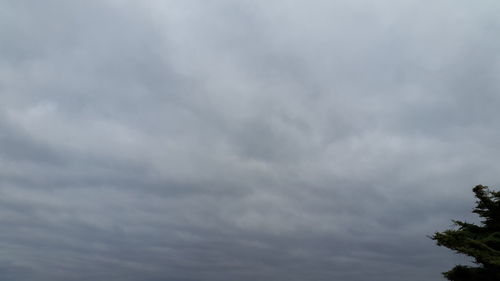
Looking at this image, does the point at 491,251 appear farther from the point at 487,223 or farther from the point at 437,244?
the point at 487,223

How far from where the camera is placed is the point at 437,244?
4103cm

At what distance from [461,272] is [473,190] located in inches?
311

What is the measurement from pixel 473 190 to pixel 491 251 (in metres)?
7.23

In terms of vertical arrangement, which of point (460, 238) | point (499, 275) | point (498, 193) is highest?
point (498, 193)

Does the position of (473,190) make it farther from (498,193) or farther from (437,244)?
(437,244)

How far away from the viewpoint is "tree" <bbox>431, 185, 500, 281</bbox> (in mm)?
38781

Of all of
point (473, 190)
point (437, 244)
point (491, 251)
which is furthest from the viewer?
point (473, 190)

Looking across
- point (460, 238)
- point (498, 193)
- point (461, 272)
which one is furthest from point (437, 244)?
point (498, 193)

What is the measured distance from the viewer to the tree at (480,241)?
127 feet

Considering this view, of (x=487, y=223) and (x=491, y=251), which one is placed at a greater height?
(x=487, y=223)

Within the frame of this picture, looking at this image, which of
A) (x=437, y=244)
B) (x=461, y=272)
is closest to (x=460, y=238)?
(x=437, y=244)

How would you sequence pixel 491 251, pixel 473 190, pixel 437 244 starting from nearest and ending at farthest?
pixel 491 251 < pixel 437 244 < pixel 473 190

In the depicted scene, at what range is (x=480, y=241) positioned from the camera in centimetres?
4050

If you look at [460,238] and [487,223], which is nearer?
[460,238]
